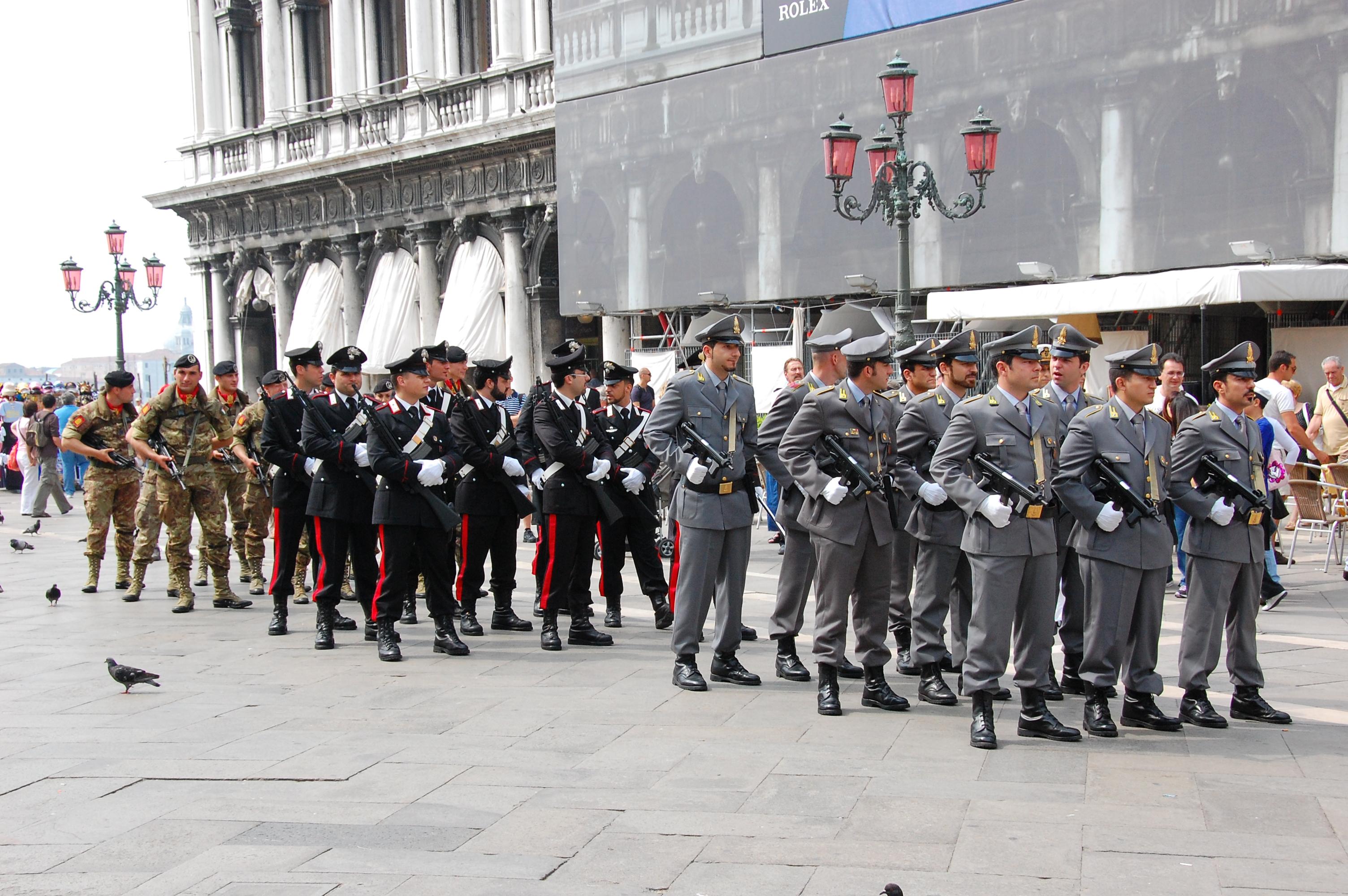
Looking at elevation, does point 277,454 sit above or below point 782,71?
below

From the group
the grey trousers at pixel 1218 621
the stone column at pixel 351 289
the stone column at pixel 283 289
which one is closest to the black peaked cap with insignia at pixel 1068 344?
the grey trousers at pixel 1218 621

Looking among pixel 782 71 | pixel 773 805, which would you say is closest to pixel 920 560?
pixel 773 805

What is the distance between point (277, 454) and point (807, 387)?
355cm

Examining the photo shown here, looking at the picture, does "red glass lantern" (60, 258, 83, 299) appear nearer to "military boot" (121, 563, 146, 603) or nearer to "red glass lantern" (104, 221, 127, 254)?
"red glass lantern" (104, 221, 127, 254)

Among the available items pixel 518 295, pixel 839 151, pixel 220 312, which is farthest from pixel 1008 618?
pixel 220 312

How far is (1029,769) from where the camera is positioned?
557cm

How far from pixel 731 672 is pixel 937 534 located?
1302mm

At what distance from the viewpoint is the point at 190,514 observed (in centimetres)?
1079

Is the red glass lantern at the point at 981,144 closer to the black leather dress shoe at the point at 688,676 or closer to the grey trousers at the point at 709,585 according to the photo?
the grey trousers at the point at 709,585

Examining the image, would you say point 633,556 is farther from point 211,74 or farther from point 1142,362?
point 211,74

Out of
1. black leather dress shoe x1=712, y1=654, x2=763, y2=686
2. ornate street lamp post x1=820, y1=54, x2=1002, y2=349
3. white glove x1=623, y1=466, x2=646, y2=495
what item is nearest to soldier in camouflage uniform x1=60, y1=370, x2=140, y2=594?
white glove x1=623, y1=466, x2=646, y2=495

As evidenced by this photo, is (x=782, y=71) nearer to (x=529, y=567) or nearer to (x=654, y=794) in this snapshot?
(x=529, y=567)

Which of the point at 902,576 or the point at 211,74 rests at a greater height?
the point at 211,74

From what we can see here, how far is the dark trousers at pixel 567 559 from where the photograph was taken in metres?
8.37
